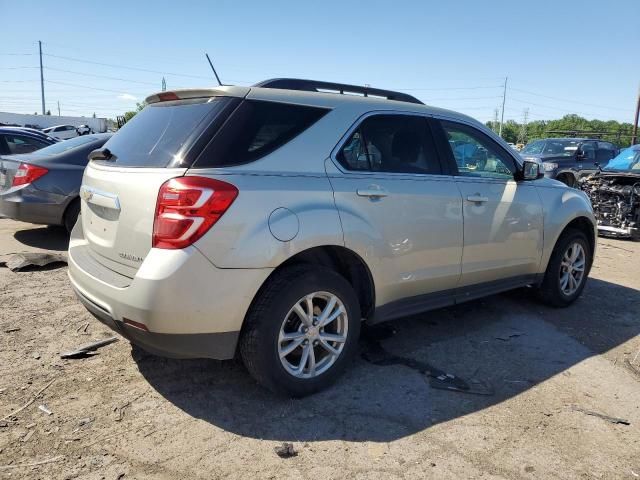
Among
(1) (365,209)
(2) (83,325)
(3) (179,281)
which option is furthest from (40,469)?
(1) (365,209)

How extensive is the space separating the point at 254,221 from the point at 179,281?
0.51 m

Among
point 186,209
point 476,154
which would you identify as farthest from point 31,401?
point 476,154

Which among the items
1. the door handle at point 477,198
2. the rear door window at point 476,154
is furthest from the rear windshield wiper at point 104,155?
the door handle at point 477,198

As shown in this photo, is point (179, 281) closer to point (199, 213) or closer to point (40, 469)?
point (199, 213)

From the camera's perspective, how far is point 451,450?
2740 mm

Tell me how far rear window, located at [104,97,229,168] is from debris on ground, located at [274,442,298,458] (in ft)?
5.29

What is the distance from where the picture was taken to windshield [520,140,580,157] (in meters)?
14.8

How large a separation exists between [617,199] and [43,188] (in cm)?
983

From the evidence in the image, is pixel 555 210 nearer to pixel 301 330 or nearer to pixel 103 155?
pixel 301 330

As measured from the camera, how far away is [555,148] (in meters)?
15.0

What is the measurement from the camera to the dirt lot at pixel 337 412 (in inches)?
102

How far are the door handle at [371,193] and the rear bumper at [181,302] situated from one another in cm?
85

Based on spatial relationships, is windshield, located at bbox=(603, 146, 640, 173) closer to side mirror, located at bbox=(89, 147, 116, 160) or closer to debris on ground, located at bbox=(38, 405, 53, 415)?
side mirror, located at bbox=(89, 147, 116, 160)

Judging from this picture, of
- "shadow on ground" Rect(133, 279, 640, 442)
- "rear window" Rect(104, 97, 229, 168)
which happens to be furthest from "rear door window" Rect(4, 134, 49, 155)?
"shadow on ground" Rect(133, 279, 640, 442)
